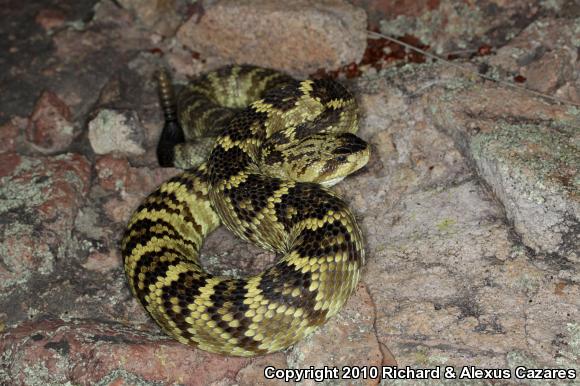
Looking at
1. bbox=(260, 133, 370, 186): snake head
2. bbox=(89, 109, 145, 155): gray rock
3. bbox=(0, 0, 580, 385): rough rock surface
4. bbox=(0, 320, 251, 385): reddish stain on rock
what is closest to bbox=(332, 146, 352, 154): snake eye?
bbox=(260, 133, 370, 186): snake head

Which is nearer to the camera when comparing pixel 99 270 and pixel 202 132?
pixel 99 270

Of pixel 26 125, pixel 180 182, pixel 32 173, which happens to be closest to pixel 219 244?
pixel 180 182

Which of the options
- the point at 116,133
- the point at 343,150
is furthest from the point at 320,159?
the point at 116,133

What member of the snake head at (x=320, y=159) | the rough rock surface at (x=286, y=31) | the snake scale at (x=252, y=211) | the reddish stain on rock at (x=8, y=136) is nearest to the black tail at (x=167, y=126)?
the snake scale at (x=252, y=211)

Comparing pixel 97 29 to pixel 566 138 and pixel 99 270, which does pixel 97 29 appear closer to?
pixel 99 270

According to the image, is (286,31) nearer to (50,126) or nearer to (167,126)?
(167,126)

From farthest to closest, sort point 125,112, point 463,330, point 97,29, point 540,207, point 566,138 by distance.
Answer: point 97,29 < point 125,112 < point 566,138 < point 540,207 < point 463,330

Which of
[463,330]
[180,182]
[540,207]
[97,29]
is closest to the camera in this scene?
[463,330]

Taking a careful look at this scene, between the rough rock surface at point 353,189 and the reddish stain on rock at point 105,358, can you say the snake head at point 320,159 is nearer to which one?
the rough rock surface at point 353,189
